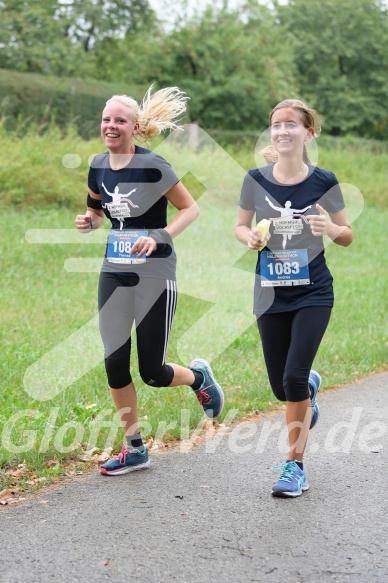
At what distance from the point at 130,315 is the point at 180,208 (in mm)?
694

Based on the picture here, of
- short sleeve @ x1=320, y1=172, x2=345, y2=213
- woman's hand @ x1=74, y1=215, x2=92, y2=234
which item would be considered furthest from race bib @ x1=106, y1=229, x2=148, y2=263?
short sleeve @ x1=320, y1=172, x2=345, y2=213

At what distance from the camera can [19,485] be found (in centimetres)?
498

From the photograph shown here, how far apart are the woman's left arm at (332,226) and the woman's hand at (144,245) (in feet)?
2.81

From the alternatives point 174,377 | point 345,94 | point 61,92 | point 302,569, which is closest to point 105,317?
point 174,377

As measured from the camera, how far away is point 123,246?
503 centimetres

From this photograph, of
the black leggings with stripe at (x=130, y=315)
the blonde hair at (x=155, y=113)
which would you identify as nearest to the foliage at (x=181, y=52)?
the blonde hair at (x=155, y=113)

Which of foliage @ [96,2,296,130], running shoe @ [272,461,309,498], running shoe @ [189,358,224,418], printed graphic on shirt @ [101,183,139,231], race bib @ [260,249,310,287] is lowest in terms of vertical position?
running shoe @ [272,461,309,498]

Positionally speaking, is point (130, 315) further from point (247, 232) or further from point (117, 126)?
point (117, 126)

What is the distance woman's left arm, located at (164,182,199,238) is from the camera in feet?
16.6

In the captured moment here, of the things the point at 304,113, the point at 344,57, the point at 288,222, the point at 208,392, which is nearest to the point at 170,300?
the point at 288,222

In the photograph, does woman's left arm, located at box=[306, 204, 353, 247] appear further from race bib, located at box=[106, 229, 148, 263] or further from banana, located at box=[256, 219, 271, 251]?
race bib, located at box=[106, 229, 148, 263]

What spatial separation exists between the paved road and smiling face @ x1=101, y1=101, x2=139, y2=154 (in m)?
1.91

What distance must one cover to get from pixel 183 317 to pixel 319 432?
14.4 feet

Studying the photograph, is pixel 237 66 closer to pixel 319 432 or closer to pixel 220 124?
pixel 220 124
